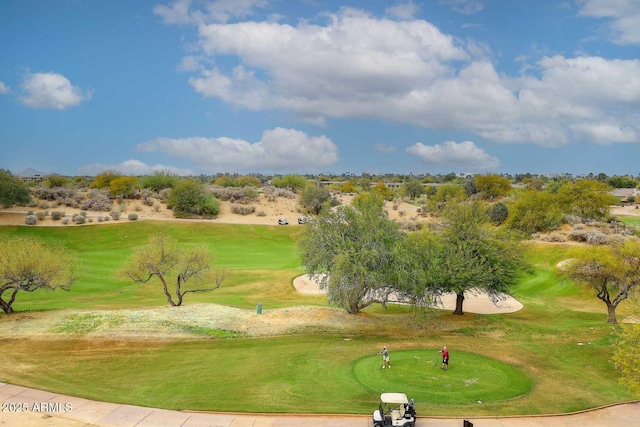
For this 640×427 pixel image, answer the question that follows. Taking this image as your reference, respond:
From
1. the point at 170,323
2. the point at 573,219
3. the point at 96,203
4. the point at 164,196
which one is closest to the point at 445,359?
the point at 170,323

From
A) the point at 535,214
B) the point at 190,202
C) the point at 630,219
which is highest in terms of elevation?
the point at 535,214

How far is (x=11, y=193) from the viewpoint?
298 ft

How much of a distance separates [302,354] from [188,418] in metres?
9.04

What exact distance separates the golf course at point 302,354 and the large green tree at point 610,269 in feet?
10.8

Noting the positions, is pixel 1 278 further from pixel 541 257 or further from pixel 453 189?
pixel 453 189

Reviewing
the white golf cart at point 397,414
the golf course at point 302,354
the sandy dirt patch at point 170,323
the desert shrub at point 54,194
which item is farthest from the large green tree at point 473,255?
the desert shrub at point 54,194

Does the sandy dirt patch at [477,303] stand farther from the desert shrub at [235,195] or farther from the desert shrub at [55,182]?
the desert shrub at [55,182]

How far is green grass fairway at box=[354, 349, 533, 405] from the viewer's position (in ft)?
76.7

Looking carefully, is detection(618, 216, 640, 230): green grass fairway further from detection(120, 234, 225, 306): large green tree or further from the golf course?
detection(120, 234, 225, 306): large green tree

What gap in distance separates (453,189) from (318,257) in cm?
10941

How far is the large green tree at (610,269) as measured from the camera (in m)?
35.2

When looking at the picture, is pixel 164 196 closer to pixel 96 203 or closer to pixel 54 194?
A: pixel 96 203

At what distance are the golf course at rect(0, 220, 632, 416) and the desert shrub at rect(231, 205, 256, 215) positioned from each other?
62.9 m

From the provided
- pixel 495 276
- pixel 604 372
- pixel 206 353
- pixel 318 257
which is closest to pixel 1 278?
pixel 206 353
